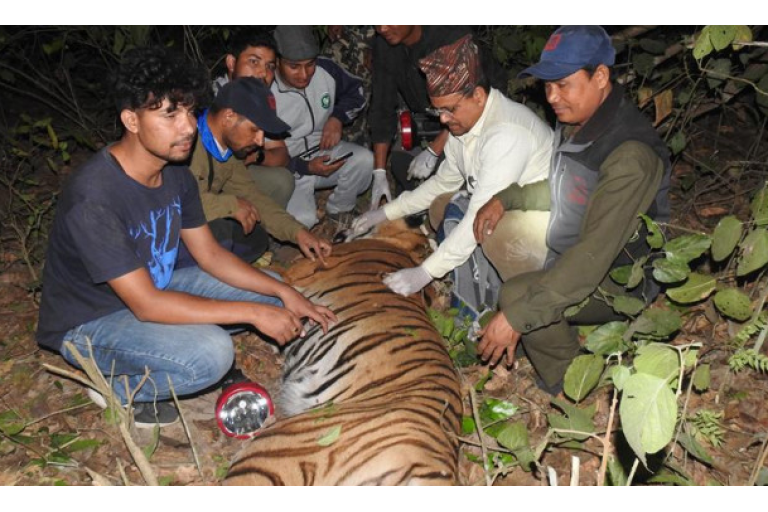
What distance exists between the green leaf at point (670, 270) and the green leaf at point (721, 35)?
890 millimetres

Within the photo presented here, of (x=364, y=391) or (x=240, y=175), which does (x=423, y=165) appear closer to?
(x=240, y=175)

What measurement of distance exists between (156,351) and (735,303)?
101 inches

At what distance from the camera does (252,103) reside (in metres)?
3.50

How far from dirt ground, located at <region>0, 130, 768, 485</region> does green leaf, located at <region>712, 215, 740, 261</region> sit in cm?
86

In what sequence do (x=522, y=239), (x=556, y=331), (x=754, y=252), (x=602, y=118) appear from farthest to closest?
(x=522, y=239) < (x=556, y=331) < (x=602, y=118) < (x=754, y=252)

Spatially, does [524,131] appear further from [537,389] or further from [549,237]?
[537,389]

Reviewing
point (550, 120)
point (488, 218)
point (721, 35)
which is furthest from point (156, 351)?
point (550, 120)

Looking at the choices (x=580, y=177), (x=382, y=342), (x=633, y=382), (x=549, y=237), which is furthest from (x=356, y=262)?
(x=633, y=382)

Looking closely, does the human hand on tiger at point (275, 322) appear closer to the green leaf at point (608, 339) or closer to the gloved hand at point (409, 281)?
the gloved hand at point (409, 281)

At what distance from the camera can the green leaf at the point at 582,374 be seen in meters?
2.76

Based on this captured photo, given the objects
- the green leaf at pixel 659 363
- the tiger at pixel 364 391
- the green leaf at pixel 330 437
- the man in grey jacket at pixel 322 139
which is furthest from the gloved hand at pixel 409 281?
the green leaf at pixel 659 363

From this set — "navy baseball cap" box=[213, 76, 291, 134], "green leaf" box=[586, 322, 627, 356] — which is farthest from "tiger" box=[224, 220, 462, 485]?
"navy baseball cap" box=[213, 76, 291, 134]

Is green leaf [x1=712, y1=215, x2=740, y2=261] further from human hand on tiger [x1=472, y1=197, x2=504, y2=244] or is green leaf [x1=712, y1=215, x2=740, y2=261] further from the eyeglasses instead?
the eyeglasses

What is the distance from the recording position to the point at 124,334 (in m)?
3.07
